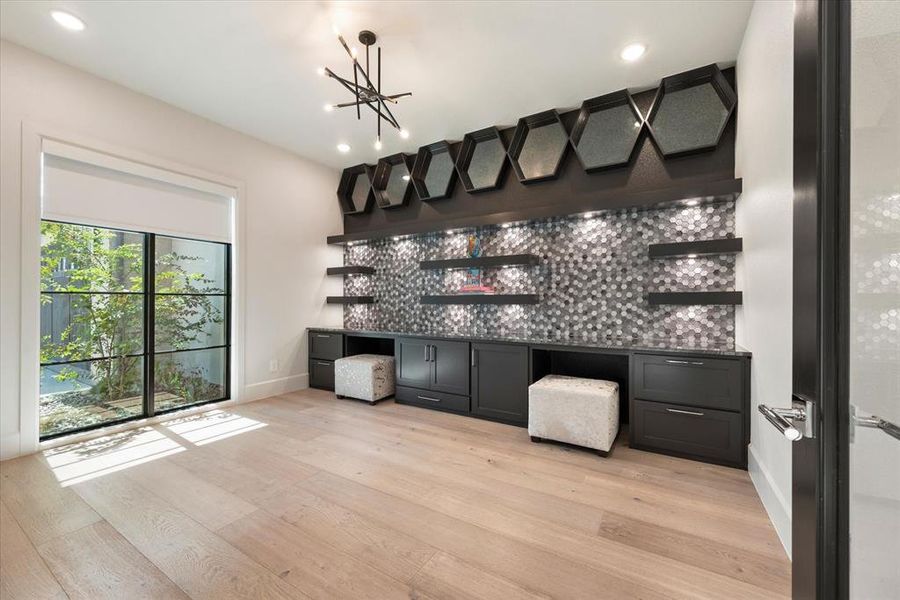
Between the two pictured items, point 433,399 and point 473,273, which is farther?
point 473,273

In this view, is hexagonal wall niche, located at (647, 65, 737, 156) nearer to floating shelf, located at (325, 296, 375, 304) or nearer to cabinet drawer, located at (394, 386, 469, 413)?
cabinet drawer, located at (394, 386, 469, 413)

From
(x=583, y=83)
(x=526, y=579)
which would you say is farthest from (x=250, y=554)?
(x=583, y=83)

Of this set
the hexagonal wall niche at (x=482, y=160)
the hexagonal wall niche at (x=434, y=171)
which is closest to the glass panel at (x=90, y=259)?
the hexagonal wall niche at (x=434, y=171)

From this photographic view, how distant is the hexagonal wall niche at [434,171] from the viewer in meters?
4.29

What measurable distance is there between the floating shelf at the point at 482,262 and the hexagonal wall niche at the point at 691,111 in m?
1.48

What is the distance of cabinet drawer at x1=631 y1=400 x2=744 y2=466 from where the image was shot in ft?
8.08

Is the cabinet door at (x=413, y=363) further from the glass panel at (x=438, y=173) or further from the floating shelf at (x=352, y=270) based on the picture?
the glass panel at (x=438, y=173)

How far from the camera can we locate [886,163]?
2.14 ft

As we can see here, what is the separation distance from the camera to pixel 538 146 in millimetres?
3750

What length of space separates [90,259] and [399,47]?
3240mm

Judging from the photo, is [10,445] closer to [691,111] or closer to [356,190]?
[356,190]

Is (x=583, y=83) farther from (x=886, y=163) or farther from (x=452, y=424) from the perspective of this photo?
(x=452, y=424)

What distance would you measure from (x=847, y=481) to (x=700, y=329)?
2.71 m

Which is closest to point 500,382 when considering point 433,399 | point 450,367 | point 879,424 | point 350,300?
point 450,367
